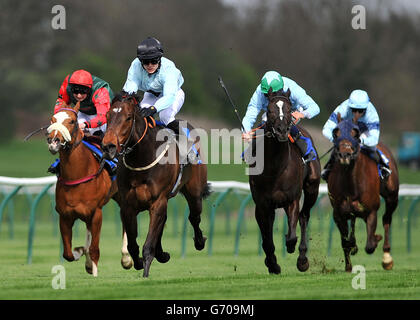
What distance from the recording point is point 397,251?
15.5 meters

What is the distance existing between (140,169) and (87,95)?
4.10 feet

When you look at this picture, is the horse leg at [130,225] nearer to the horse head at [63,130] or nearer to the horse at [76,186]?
the horse at [76,186]

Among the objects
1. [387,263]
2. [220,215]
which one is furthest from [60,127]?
[220,215]

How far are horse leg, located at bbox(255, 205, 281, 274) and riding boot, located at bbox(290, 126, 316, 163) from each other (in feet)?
2.43

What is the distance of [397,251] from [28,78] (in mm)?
28512

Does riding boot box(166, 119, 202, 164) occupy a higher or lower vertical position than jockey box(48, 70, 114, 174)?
lower

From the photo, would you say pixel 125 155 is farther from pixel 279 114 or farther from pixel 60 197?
pixel 279 114

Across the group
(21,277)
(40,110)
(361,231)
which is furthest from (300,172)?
(40,110)

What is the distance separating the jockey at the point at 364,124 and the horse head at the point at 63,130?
9.34 feet

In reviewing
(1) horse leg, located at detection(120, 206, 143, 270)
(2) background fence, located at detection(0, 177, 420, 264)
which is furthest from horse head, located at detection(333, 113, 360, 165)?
(2) background fence, located at detection(0, 177, 420, 264)

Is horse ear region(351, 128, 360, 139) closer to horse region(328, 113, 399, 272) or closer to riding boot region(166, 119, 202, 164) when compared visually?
horse region(328, 113, 399, 272)

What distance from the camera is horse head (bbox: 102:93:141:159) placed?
8.35 meters

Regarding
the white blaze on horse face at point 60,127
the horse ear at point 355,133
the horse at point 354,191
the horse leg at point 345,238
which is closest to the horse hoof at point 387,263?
the horse at point 354,191

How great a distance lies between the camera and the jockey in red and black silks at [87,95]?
31.2 feet
